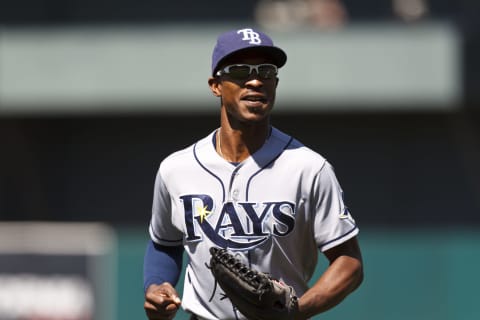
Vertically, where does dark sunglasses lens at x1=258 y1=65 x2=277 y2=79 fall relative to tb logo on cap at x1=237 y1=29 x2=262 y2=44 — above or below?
below

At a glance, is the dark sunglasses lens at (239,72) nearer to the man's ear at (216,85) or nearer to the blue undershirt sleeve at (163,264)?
the man's ear at (216,85)

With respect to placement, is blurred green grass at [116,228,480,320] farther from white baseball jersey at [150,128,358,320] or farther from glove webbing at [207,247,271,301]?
glove webbing at [207,247,271,301]

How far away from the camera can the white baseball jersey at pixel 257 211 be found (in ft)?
15.6

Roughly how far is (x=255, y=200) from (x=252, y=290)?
21.8 inches

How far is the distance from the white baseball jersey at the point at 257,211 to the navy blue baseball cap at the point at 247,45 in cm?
36

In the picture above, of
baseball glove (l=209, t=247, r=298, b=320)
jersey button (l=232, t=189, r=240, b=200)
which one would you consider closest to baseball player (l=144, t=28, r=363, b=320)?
jersey button (l=232, t=189, r=240, b=200)

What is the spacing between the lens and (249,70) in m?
4.77

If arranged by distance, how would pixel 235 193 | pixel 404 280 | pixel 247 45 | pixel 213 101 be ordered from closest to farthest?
pixel 247 45
pixel 235 193
pixel 404 280
pixel 213 101

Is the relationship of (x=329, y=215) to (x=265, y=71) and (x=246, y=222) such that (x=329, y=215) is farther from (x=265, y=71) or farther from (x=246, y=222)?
(x=265, y=71)

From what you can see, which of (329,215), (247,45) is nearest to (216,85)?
(247,45)

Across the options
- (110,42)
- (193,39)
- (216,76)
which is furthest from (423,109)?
(216,76)

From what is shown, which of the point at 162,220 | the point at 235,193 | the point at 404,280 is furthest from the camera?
the point at 404,280

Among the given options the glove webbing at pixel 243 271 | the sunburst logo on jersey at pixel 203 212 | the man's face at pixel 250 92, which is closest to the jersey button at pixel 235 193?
the sunburst logo on jersey at pixel 203 212

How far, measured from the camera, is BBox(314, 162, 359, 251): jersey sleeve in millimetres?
4754
